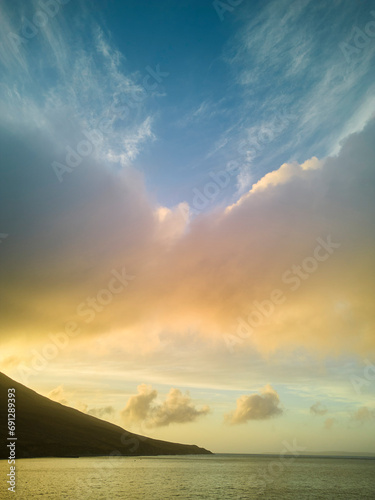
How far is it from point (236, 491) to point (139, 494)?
1243 inches

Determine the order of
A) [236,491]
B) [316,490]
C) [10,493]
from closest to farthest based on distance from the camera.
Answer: [10,493]
[236,491]
[316,490]

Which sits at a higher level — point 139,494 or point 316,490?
point 139,494

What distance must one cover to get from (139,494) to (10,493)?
3327 cm

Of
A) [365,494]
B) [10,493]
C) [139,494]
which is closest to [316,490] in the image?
[365,494]

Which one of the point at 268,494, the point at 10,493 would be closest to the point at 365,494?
the point at 268,494

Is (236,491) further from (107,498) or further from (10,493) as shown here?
(10,493)

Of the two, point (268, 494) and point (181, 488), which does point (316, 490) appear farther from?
point (181, 488)

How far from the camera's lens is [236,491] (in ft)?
328

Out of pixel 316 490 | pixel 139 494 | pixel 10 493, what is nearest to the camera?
pixel 10 493

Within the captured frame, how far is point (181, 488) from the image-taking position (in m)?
106

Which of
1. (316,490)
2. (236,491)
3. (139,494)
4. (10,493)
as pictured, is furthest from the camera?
(316,490)

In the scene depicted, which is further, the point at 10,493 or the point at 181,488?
the point at 181,488

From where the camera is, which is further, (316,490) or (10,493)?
(316,490)

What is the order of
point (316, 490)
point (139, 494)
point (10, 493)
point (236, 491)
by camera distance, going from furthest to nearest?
point (316, 490) → point (236, 491) → point (139, 494) → point (10, 493)
